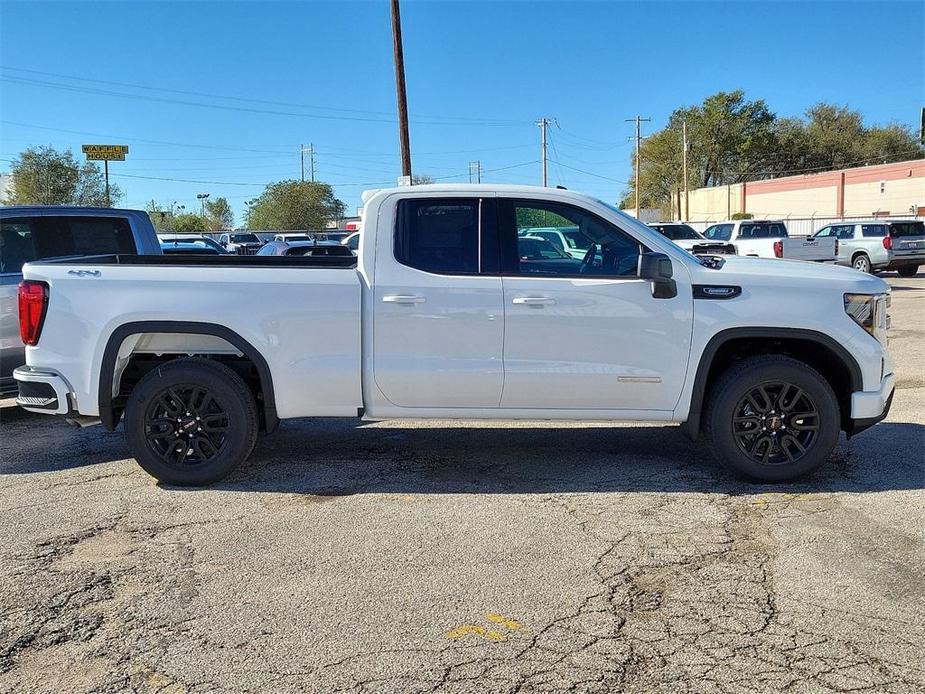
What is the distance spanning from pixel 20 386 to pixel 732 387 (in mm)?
Answer: 4727

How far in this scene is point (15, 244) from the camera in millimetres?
7840

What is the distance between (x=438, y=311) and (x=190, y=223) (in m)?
82.7

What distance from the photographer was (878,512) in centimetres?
510

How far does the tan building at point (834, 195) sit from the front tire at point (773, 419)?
160 feet

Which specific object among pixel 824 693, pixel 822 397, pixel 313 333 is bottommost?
pixel 824 693

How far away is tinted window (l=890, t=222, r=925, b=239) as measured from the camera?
992 inches

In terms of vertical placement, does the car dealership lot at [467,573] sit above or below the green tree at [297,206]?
below

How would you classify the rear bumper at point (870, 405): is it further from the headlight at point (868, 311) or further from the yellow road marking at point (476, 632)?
the yellow road marking at point (476, 632)

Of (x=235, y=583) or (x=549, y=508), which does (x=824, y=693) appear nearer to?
(x=549, y=508)

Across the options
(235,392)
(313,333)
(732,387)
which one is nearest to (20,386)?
(235,392)

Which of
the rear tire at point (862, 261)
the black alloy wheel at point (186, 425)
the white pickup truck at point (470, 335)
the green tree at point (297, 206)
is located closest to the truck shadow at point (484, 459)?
the black alloy wheel at point (186, 425)

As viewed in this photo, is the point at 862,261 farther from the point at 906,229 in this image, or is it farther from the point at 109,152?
the point at 109,152

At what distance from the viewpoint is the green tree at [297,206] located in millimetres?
75188

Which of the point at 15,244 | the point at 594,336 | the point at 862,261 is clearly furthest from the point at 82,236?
the point at 862,261
